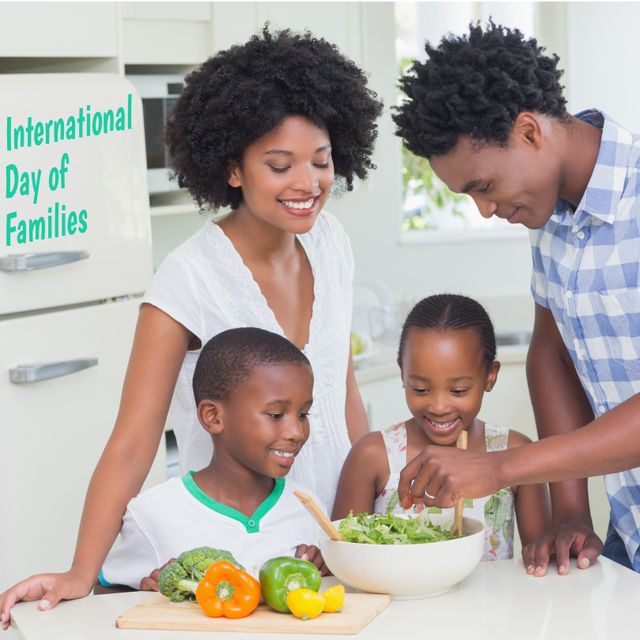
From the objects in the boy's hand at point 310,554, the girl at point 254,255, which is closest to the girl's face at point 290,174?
the girl at point 254,255

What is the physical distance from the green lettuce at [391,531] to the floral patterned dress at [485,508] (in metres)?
0.26

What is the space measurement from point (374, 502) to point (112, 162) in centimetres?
126

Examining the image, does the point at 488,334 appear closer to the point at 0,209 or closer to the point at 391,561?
the point at 391,561

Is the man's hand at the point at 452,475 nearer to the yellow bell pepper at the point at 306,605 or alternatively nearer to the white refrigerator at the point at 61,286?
the yellow bell pepper at the point at 306,605

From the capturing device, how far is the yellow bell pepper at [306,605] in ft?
4.23

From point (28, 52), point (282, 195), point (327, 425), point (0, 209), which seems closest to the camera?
point (282, 195)

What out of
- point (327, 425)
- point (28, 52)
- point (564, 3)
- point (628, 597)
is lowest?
point (628, 597)

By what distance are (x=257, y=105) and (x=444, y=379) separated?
19.2 inches

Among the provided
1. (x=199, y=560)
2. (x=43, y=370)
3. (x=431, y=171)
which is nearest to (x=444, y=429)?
(x=199, y=560)

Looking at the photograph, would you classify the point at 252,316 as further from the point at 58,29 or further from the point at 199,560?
the point at 58,29

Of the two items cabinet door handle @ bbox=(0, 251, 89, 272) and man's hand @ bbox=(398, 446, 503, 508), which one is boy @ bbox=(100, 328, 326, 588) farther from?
cabinet door handle @ bbox=(0, 251, 89, 272)

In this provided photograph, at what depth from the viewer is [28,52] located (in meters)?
2.58

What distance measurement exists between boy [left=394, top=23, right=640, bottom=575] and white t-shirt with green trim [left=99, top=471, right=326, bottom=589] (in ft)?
0.98

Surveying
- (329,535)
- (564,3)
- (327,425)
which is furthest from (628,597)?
(564,3)
